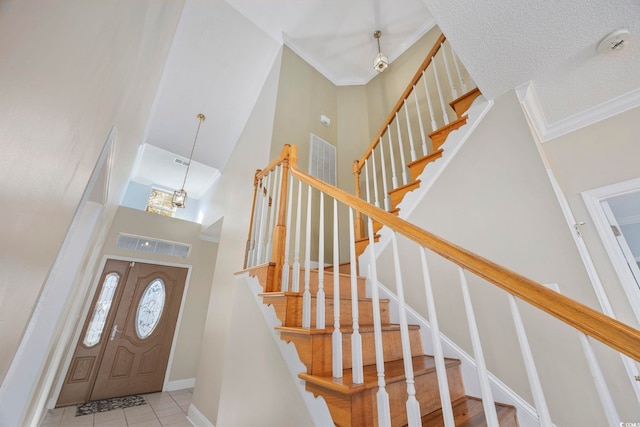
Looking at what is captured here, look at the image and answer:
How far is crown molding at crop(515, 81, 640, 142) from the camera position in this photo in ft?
5.94

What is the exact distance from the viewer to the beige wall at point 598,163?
1.71 meters

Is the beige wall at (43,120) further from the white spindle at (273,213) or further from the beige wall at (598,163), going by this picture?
the beige wall at (598,163)

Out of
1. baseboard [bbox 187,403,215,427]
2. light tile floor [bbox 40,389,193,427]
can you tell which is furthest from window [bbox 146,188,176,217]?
baseboard [bbox 187,403,215,427]

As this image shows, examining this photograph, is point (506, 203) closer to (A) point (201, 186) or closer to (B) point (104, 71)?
(B) point (104, 71)

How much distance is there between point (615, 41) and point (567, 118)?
67 centimetres

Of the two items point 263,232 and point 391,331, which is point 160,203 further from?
point 391,331

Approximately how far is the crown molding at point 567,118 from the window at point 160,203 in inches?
267

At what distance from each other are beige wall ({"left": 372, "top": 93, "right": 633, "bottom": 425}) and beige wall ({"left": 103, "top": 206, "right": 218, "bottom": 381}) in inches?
165

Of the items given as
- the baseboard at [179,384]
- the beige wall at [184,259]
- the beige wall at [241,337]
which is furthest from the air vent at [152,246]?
the baseboard at [179,384]

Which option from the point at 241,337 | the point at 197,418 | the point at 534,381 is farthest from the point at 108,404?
the point at 534,381

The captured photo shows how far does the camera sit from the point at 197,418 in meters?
2.91

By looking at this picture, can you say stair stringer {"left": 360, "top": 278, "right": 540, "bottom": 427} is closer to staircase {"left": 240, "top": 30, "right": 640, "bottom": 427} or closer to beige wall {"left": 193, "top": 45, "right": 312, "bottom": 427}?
staircase {"left": 240, "top": 30, "right": 640, "bottom": 427}

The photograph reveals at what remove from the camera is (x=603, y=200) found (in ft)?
5.99

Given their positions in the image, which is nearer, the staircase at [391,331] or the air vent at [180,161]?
the staircase at [391,331]
